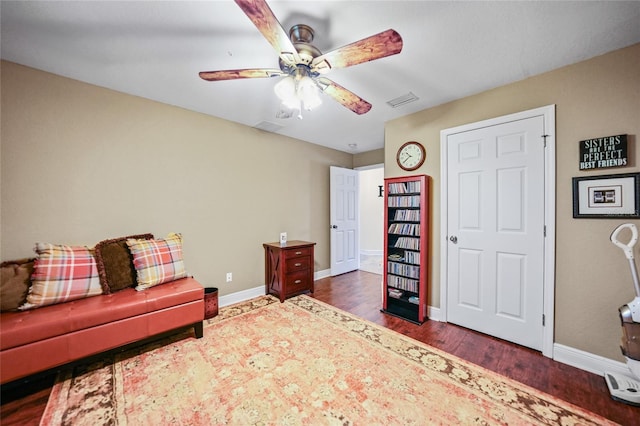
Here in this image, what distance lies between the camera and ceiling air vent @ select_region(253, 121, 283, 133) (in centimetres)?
332

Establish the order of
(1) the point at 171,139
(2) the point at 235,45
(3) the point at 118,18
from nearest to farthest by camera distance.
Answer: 1. (3) the point at 118,18
2. (2) the point at 235,45
3. (1) the point at 171,139

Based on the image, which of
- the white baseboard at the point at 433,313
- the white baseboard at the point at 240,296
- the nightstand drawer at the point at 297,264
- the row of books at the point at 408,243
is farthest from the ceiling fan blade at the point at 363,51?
the white baseboard at the point at 240,296

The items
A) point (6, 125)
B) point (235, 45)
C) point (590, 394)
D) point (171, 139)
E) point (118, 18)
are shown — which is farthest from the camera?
point (171, 139)

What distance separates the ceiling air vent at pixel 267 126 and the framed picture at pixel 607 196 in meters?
3.29

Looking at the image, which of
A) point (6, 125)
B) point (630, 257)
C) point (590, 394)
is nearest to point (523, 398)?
point (590, 394)

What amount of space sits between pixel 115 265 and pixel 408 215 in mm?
3210

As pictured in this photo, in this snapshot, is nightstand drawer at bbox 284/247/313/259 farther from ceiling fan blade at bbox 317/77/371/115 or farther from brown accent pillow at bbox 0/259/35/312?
brown accent pillow at bbox 0/259/35/312

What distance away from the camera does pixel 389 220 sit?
3.16m

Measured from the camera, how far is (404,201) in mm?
3061

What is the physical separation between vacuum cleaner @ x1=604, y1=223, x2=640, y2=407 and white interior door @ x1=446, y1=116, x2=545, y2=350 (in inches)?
19.1

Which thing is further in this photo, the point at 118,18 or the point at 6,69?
the point at 6,69

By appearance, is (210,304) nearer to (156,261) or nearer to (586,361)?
(156,261)

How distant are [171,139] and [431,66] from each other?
2.87 m

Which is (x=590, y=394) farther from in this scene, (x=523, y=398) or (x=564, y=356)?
(x=523, y=398)
